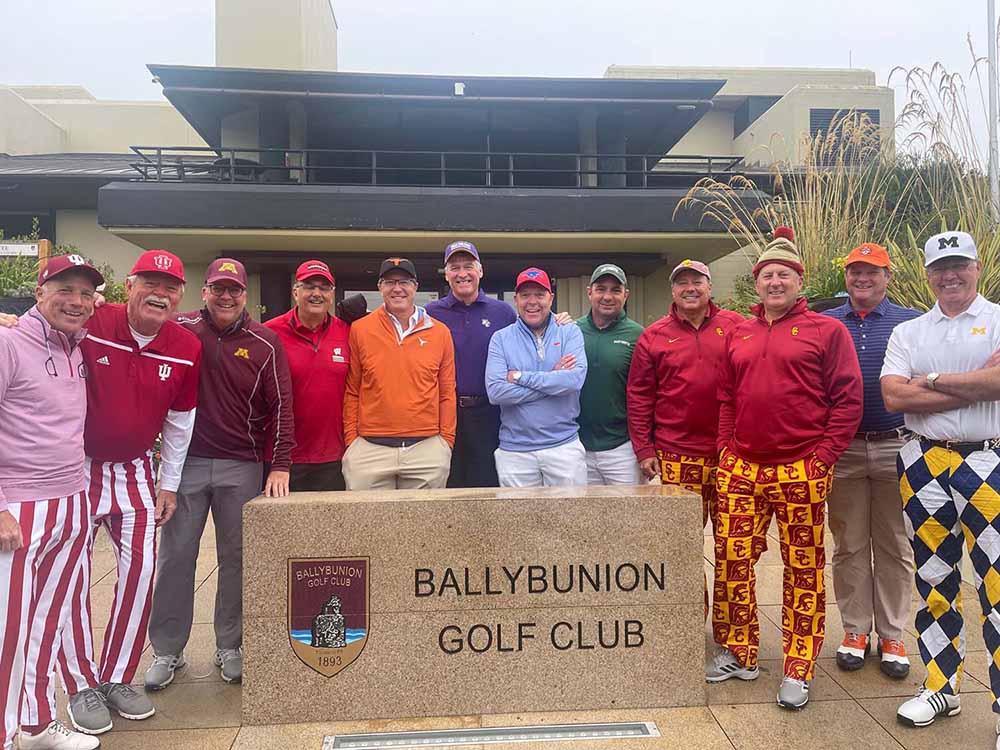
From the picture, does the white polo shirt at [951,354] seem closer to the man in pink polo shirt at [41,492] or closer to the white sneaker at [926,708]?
the white sneaker at [926,708]

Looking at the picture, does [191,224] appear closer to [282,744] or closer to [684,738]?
[282,744]

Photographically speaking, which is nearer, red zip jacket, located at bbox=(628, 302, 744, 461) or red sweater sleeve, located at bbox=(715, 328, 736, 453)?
red sweater sleeve, located at bbox=(715, 328, 736, 453)

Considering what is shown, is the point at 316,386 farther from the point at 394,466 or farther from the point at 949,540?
the point at 949,540

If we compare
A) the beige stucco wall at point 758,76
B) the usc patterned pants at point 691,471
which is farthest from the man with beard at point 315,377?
the beige stucco wall at point 758,76

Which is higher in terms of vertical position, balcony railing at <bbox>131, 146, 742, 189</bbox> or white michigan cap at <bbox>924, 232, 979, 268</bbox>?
balcony railing at <bbox>131, 146, 742, 189</bbox>

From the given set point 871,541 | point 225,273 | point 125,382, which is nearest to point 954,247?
point 871,541

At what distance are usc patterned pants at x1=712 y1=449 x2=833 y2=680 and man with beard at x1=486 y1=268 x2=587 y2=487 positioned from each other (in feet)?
2.79

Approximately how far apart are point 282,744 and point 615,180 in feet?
42.9

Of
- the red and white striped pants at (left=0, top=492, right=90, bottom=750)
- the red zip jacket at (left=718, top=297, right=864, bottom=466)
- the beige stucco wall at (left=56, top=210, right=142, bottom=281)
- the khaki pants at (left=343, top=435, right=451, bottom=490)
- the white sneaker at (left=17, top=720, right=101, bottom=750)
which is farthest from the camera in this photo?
the beige stucco wall at (left=56, top=210, right=142, bottom=281)

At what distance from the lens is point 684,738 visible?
2895mm

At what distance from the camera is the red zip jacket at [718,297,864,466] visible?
3230mm

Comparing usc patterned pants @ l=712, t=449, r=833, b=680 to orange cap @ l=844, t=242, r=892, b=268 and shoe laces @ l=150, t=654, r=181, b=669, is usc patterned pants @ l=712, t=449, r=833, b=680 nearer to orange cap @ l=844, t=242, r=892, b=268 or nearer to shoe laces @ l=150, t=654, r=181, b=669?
orange cap @ l=844, t=242, r=892, b=268

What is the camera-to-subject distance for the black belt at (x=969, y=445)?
2.92 m

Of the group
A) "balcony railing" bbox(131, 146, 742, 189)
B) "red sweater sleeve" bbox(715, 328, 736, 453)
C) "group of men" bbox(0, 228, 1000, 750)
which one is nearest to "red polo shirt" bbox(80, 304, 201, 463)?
"group of men" bbox(0, 228, 1000, 750)
